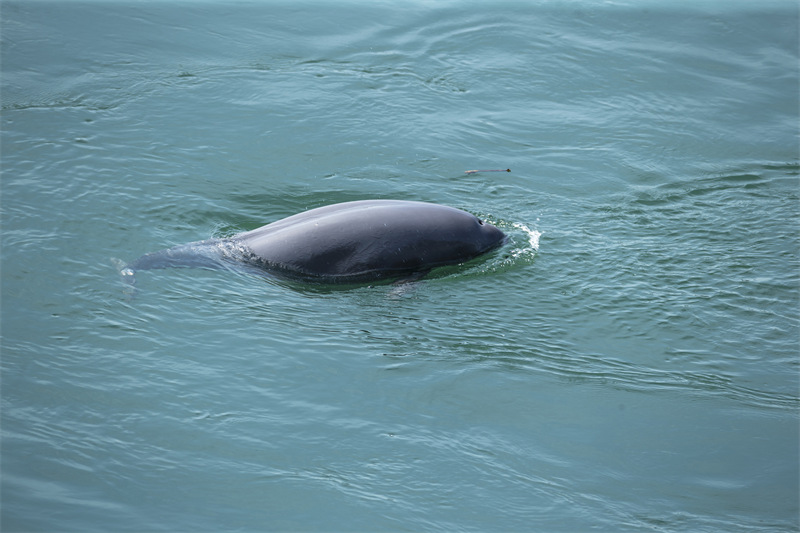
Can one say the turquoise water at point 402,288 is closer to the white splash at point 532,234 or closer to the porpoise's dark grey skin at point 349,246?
the white splash at point 532,234

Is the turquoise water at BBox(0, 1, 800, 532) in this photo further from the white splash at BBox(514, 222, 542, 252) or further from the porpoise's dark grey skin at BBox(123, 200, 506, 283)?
the porpoise's dark grey skin at BBox(123, 200, 506, 283)

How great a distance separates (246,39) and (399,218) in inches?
280

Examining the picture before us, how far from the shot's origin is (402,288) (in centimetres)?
883

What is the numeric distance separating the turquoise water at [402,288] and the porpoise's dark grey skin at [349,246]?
0.23 m

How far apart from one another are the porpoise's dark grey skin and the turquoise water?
230 millimetres

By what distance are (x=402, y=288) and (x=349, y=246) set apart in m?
0.69

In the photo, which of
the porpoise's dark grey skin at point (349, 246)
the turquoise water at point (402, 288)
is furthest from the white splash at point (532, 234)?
the porpoise's dark grey skin at point (349, 246)

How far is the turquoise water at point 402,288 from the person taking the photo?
21.1 ft

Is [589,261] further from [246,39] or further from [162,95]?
[246,39]

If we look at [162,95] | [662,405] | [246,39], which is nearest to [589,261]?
[662,405]

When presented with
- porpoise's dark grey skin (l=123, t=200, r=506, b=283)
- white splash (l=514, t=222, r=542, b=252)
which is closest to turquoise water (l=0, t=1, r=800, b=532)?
white splash (l=514, t=222, r=542, b=252)

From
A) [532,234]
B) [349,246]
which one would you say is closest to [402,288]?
[349,246]

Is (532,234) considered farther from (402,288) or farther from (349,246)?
(349,246)

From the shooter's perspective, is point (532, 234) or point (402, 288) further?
point (532, 234)
